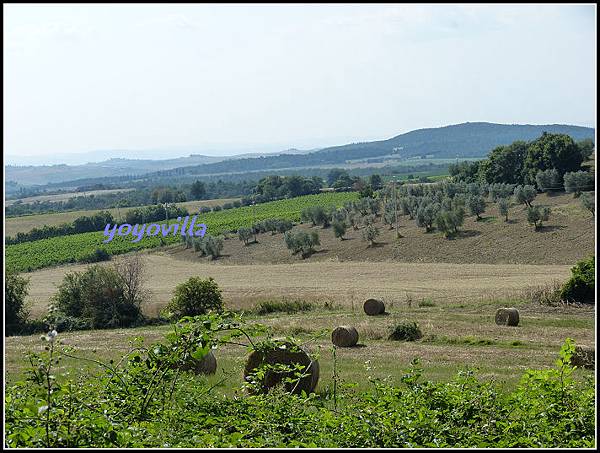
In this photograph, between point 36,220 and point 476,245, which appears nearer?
point 476,245

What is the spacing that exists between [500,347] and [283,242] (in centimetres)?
4006

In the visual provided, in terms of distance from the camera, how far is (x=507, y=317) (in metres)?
23.1

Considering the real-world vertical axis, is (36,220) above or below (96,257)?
above

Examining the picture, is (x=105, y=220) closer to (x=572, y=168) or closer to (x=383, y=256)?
(x=383, y=256)

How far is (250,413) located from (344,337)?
14.7 metres

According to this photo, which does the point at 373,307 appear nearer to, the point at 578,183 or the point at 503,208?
the point at 503,208

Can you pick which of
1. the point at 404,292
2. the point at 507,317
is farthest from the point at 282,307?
the point at 507,317

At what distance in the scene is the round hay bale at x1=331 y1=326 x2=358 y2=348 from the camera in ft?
65.4

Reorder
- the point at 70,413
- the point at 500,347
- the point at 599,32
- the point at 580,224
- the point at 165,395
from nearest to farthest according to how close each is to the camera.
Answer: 1. the point at 599,32
2. the point at 70,413
3. the point at 165,395
4. the point at 500,347
5. the point at 580,224

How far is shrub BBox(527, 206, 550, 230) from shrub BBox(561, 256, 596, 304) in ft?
66.4

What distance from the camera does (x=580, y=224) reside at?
45.0 m

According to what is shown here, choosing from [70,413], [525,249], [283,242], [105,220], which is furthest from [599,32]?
[105,220]

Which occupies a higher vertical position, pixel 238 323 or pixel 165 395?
pixel 238 323

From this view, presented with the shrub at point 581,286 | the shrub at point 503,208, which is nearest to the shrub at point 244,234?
the shrub at point 503,208
